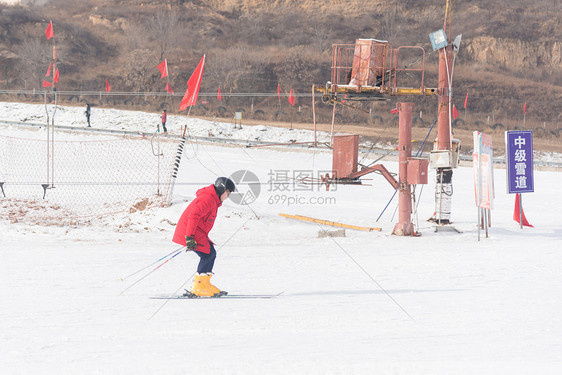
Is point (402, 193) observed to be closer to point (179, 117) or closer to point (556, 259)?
point (556, 259)

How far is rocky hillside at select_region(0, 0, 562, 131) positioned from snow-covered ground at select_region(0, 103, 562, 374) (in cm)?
3439

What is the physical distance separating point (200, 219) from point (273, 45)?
211 ft

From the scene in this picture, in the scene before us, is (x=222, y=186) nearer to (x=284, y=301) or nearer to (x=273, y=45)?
(x=284, y=301)

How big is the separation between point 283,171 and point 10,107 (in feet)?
80.6

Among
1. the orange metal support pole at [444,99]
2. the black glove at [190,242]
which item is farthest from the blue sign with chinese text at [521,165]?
the black glove at [190,242]

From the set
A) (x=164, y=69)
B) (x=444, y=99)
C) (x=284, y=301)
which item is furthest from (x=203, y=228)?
(x=164, y=69)

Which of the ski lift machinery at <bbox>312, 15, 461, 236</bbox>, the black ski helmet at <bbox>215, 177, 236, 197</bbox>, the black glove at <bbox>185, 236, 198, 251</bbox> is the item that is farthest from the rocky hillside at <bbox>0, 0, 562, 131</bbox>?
the black glove at <bbox>185, 236, 198, 251</bbox>

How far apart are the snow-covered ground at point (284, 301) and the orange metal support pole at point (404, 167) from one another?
0.41 m

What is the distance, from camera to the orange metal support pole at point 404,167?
12.7m

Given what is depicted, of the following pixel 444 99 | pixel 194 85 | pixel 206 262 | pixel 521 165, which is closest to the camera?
pixel 206 262

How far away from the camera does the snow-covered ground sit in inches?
200

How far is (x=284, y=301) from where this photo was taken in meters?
7.16

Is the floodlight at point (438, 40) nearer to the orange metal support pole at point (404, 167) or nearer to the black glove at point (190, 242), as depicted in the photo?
the orange metal support pole at point (404, 167)

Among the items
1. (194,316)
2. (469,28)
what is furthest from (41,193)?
(469,28)
